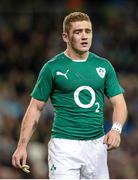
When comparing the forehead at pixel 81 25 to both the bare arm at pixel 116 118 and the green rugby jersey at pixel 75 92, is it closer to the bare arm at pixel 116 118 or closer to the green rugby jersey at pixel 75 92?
the green rugby jersey at pixel 75 92

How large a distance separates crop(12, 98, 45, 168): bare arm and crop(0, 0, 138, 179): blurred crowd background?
4.85 meters

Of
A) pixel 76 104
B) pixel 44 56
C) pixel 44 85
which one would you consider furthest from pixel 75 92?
pixel 44 56

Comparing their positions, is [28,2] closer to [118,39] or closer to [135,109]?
[118,39]

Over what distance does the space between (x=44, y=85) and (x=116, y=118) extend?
25.2 inches

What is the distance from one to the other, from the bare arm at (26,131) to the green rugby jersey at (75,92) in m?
0.08

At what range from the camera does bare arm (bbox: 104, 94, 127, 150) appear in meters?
6.43

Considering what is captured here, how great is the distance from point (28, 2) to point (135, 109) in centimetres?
466

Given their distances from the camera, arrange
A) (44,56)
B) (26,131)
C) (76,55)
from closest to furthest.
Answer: (26,131)
(76,55)
(44,56)

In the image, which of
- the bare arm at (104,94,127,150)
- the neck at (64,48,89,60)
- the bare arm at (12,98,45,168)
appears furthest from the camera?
the neck at (64,48,89,60)

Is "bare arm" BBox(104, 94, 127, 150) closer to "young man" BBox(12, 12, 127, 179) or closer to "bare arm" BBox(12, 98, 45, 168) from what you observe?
"young man" BBox(12, 12, 127, 179)

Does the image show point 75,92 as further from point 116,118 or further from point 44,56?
point 44,56

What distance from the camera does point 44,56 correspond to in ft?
49.6

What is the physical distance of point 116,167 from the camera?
40.5ft

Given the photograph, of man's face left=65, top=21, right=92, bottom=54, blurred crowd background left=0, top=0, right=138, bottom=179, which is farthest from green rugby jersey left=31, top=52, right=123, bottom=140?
blurred crowd background left=0, top=0, right=138, bottom=179
